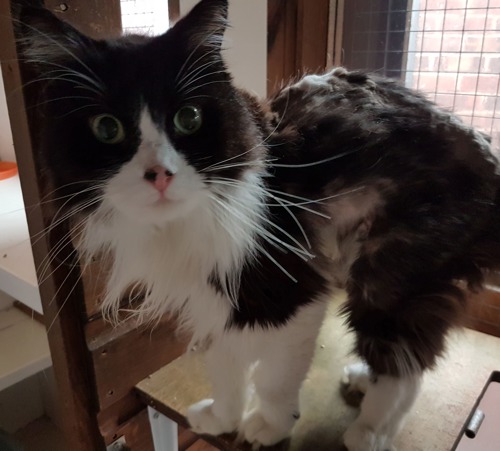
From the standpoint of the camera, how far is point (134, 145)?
0.65 m

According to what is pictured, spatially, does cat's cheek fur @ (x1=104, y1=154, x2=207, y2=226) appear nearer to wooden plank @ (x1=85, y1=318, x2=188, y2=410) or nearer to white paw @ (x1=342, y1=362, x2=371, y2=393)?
wooden plank @ (x1=85, y1=318, x2=188, y2=410)

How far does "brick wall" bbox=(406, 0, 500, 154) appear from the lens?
117 centimetres

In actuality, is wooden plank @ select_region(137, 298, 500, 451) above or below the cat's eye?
below

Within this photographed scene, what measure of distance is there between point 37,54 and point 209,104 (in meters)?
0.22

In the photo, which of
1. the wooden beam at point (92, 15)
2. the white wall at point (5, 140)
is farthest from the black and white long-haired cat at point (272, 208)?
the white wall at point (5, 140)

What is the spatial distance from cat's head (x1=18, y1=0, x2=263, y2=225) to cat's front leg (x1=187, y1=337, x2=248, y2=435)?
314 mm

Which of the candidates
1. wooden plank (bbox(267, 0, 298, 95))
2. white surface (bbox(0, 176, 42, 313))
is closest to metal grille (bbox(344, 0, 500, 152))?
wooden plank (bbox(267, 0, 298, 95))

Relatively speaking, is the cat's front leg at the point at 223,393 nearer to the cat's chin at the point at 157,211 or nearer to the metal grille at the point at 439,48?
the cat's chin at the point at 157,211

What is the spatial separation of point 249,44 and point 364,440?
2.84ft

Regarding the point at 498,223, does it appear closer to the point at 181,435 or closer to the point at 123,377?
the point at 123,377

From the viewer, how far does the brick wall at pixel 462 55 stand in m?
1.17

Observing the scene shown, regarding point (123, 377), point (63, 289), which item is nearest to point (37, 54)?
point (63, 289)

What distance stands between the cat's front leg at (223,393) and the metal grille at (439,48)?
2.31 feet

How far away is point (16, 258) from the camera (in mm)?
1065
